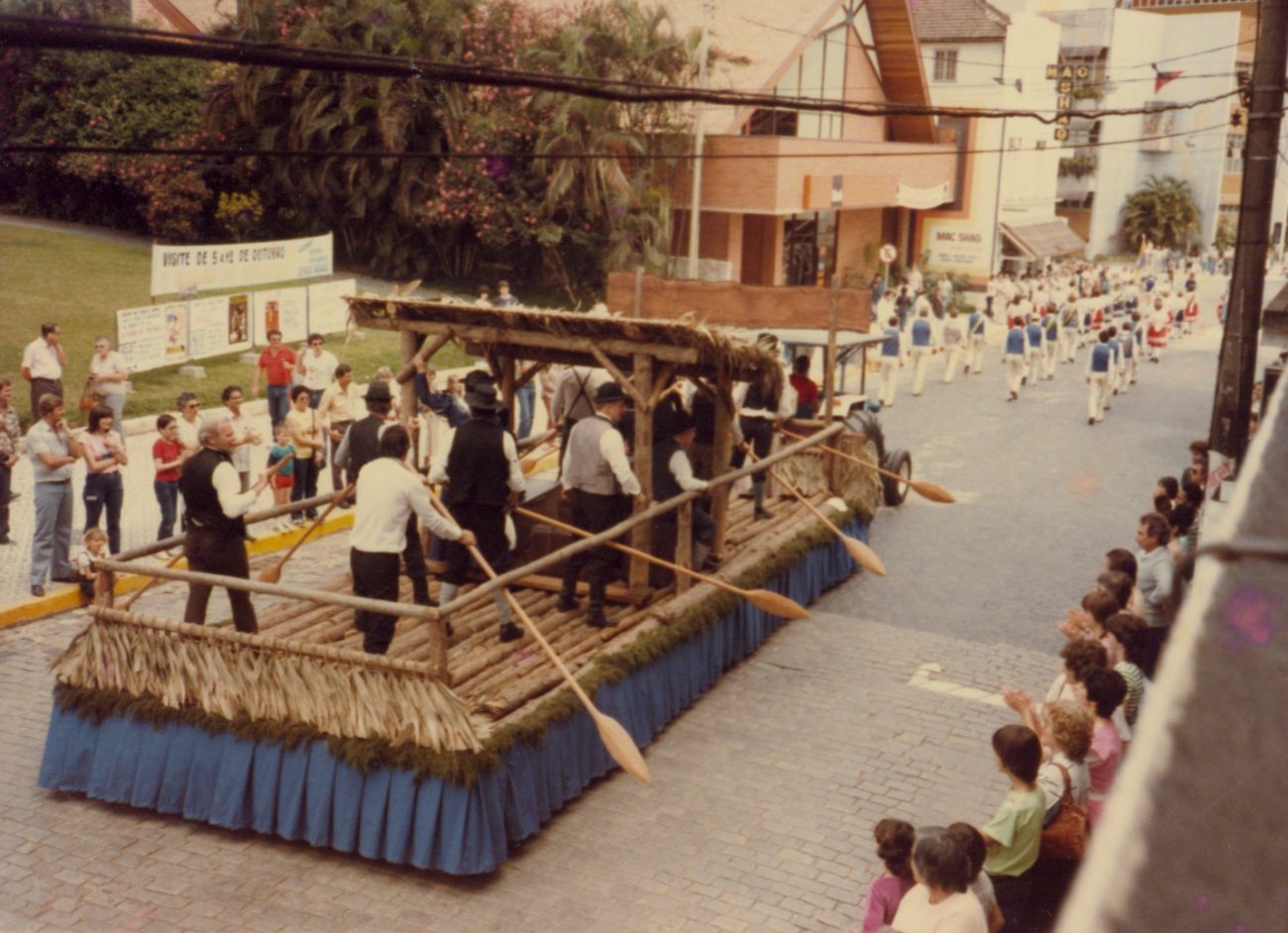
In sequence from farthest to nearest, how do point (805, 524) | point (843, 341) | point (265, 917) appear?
point (843, 341)
point (805, 524)
point (265, 917)

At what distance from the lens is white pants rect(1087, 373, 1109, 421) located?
23.1 meters

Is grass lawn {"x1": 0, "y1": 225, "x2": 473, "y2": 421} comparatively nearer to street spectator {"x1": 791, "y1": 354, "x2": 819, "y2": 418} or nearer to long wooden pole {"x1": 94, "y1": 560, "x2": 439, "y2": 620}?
street spectator {"x1": 791, "y1": 354, "x2": 819, "y2": 418}

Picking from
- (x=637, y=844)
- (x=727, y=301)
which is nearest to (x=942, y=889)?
(x=637, y=844)

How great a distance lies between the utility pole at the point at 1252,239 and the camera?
1173 centimetres

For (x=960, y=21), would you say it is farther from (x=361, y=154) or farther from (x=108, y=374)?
(x=361, y=154)

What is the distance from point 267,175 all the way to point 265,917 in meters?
27.6

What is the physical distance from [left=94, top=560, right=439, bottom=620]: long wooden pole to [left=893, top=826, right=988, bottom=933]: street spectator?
129 inches

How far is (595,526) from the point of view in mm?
10258

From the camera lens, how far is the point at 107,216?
110 feet

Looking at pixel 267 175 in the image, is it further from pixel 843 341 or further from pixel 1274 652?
pixel 1274 652

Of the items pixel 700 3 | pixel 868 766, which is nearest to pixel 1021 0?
pixel 700 3

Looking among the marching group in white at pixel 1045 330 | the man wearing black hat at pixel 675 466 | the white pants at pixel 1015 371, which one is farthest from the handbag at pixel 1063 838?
the white pants at pixel 1015 371

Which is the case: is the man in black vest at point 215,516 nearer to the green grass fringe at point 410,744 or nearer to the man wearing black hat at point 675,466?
the green grass fringe at point 410,744

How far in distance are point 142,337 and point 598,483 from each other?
39.3 feet
